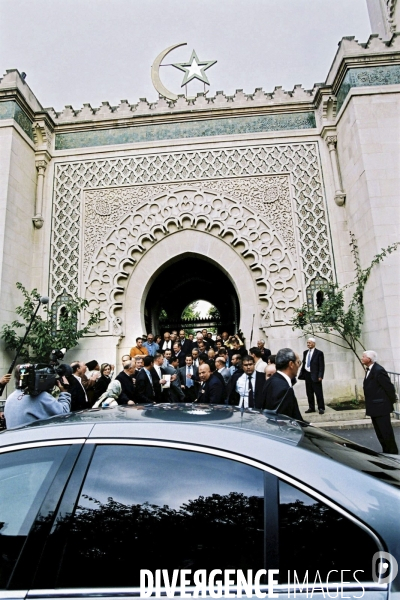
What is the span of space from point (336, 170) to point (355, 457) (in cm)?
977

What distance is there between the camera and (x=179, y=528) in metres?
1.27

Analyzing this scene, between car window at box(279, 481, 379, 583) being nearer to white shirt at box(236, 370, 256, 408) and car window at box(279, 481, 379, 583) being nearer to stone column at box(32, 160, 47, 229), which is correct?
white shirt at box(236, 370, 256, 408)

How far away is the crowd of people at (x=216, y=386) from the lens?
3.30m

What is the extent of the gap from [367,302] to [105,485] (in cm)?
854

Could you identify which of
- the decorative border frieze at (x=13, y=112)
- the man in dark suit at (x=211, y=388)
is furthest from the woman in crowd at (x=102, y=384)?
the decorative border frieze at (x=13, y=112)

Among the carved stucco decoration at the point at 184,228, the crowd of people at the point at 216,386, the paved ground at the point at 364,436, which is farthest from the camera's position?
the carved stucco decoration at the point at 184,228

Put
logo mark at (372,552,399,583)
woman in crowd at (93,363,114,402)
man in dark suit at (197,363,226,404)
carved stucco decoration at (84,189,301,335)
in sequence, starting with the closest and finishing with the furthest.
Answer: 1. logo mark at (372,552,399,583)
2. man in dark suit at (197,363,226,404)
3. woman in crowd at (93,363,114,402)
4. carved stucco decoration at (84,189,301,335)

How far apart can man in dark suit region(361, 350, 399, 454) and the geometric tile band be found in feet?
17.5

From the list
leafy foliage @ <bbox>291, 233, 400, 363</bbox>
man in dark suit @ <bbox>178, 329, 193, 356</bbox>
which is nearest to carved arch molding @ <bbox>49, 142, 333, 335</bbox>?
leafy foliage @ <bbox>291, 233, 400, 363</bbox>

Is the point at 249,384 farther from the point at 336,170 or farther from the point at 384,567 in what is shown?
the point at 336,170

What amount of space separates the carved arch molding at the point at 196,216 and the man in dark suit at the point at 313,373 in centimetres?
180

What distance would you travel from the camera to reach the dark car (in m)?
1.19

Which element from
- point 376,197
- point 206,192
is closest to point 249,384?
point 376,197

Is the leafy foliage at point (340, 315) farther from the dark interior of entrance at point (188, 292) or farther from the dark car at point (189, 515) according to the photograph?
the dark car at point (189, 515)
